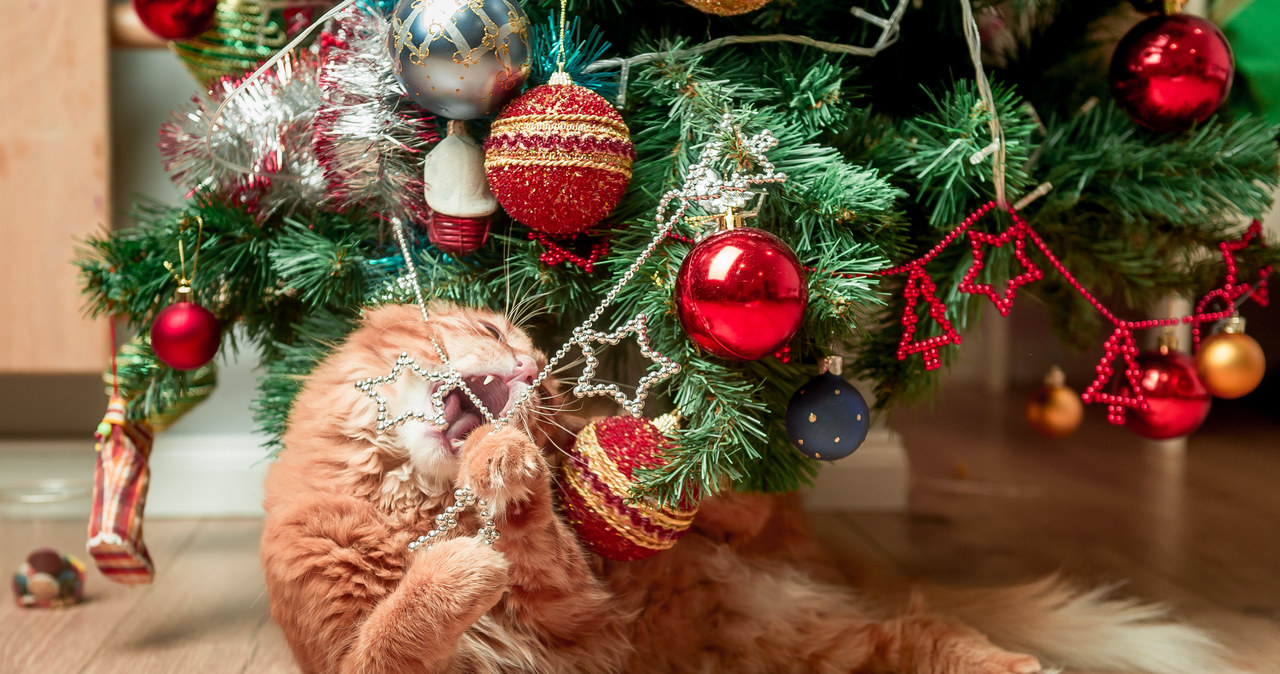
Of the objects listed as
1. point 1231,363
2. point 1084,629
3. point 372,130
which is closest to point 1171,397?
point 1231,363

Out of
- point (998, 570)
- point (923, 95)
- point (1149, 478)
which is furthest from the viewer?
point (1149, 478)

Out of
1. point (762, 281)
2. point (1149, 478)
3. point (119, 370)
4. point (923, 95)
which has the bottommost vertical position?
point (1149, 478)

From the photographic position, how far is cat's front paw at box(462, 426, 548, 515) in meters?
0.58

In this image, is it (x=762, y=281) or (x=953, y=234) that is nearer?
(x=762, y=281)

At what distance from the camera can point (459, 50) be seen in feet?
2.04

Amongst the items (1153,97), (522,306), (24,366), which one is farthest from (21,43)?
(1153,97)

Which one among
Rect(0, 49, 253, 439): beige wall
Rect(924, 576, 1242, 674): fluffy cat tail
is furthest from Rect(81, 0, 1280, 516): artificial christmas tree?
Rect(0, 49, 253, 439): beige wall

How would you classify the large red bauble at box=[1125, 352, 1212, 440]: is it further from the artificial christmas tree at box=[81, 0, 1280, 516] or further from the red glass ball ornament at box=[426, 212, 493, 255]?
the red glass ball ornament at box=[426, 212, 493, 255]

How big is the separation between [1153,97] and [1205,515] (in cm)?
70

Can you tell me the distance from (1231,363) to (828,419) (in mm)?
445

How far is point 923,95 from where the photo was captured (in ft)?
2.76

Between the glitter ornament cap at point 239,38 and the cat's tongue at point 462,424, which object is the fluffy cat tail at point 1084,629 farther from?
the glitter ornament cap at point 239,38

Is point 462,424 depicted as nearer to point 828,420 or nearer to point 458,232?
point 458,232

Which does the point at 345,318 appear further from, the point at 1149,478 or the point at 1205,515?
the point at 1149,478
